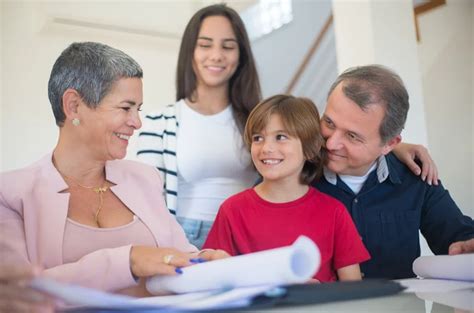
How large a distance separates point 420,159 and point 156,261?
945 mm

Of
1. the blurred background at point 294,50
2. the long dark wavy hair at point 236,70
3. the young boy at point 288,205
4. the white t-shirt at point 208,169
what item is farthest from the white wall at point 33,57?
the young boy at point 288,205

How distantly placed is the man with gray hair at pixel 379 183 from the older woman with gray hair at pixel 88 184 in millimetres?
498

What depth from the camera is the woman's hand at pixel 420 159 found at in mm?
1539

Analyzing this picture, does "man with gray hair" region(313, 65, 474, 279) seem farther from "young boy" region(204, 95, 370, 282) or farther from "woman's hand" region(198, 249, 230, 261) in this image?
"woman's hand" region(198, 249, 230, 261)

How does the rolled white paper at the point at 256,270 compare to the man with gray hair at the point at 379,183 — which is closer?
the rolled white paper at the point at 256,270

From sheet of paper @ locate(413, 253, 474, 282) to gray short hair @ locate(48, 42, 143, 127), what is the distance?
0.68 metres

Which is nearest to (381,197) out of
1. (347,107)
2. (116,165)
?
(347,107)

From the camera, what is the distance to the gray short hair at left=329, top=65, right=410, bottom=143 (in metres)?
1.46

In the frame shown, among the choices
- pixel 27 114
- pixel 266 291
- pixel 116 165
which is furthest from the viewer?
pixel 27 114

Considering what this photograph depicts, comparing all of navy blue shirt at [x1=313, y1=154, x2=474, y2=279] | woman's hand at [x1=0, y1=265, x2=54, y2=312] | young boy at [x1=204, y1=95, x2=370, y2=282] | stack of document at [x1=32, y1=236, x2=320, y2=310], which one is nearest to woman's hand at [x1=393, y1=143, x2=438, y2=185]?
navy blue shirt at [x1=313, y1=154, x2=474, y2=279]

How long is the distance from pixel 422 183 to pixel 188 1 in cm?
299

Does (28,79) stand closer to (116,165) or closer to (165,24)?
(165,24)

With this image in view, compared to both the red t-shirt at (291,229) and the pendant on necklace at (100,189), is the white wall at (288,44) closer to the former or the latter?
the red t-shirt at (291,229)

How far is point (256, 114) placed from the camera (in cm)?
148
